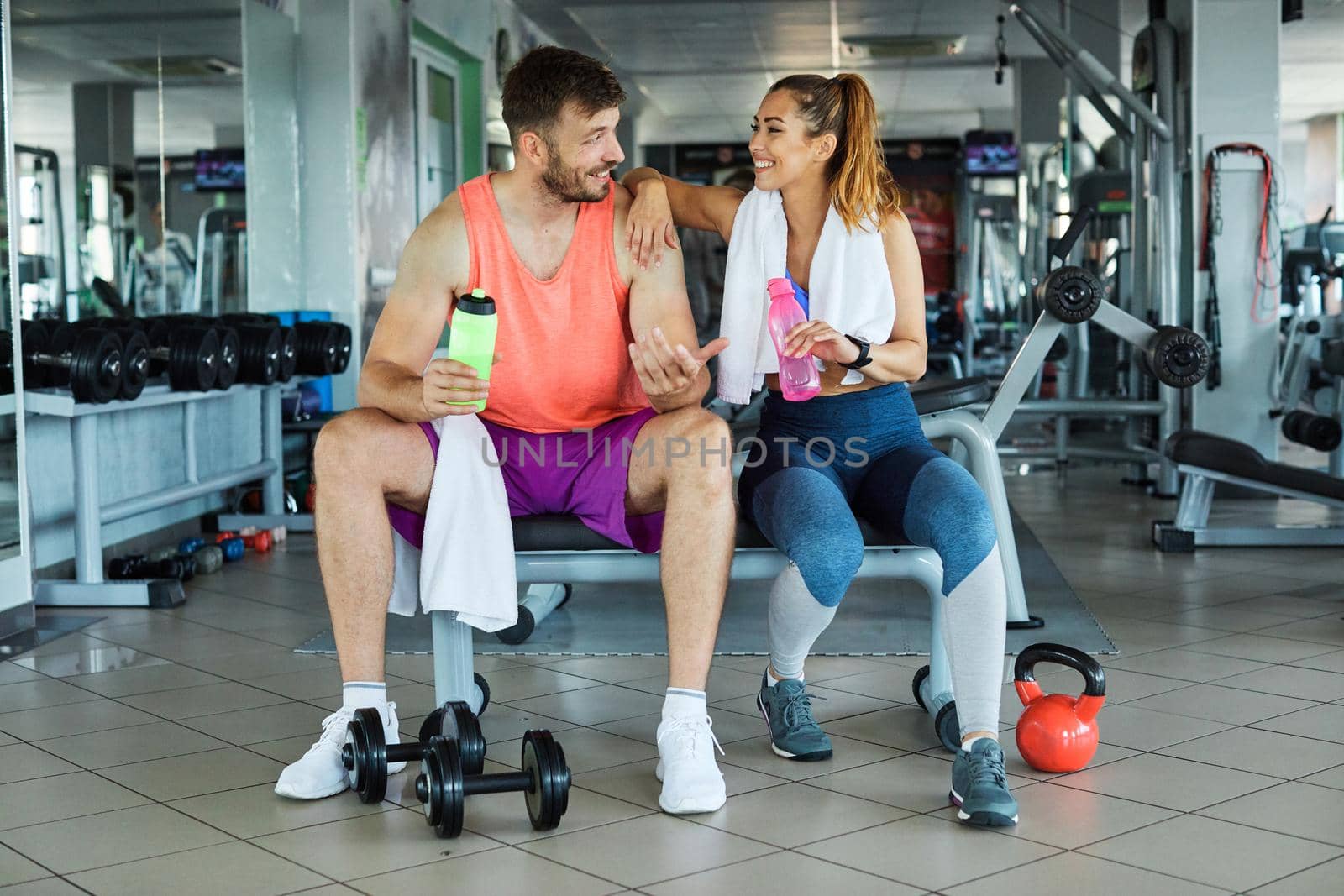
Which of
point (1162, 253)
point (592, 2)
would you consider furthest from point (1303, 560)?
point (592, 2)

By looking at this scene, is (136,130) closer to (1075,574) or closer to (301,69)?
(301,69)

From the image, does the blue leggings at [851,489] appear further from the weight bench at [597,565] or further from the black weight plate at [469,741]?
the black weight plate at [469,741]

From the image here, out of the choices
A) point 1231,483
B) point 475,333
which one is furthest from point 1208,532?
point 475,333

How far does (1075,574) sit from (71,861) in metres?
3.01

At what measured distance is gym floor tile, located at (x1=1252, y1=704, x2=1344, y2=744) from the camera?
2391 millimetres

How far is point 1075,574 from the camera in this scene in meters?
4.09

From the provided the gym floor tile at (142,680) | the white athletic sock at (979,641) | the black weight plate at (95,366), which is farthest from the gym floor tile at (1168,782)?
the black weight plate at (95,366)

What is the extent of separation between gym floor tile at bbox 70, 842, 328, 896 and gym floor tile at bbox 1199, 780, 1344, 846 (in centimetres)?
127

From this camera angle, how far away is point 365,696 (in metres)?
2.14

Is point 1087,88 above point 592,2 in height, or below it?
below

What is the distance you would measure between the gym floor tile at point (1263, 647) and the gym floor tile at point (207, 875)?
2.11m

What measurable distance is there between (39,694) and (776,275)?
173 cm

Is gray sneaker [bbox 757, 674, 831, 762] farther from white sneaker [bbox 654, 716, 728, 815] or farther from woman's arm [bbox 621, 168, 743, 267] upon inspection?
woman's arm [bbox 621, 168, 743, 267]

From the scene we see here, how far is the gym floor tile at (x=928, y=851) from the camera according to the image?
177cm
